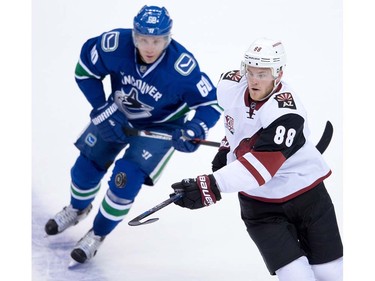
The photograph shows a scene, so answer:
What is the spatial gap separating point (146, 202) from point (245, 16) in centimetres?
109

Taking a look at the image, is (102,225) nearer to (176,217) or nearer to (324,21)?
(176,217)

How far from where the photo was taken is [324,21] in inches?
188

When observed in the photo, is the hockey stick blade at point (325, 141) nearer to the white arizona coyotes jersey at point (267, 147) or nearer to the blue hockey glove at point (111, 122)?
the white arizona coyotes jersey at point (267, 147)

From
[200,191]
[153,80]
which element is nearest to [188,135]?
[153,80]

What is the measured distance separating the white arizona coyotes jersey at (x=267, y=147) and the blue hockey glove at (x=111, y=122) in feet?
2.39

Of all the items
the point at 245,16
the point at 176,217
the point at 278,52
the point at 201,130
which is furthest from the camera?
the point at 245,16

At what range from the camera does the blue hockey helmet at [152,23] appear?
378 cm

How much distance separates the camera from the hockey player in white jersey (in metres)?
3.13

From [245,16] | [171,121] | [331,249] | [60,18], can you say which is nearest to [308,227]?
[331,249]

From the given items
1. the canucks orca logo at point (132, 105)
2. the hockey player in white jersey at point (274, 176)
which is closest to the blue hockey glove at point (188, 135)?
the canucks orca logo at point (132, 105)

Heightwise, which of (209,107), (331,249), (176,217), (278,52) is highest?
(278,52)

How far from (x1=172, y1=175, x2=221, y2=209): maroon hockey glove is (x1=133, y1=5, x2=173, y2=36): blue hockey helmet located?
33.2 inches

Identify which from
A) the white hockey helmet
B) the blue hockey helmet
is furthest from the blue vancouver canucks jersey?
the white hockey helmet

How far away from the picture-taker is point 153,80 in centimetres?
396
